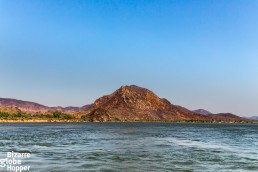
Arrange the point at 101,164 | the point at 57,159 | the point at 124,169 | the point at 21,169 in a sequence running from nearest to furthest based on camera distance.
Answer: the point at 21,169
the point at 124,169
the point at 101,164
the point at 57,159

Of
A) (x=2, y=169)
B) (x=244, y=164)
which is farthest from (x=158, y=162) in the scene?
(x=2, y=169)

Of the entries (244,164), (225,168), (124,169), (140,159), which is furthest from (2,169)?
(244,164)

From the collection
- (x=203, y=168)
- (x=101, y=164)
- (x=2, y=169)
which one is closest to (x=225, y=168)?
(x=203, y=168)

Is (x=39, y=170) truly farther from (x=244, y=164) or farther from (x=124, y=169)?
(x=244, y=164)

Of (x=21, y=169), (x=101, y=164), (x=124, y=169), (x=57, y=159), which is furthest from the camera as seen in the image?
(x=57, y=159)

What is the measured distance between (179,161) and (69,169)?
13.0 meters

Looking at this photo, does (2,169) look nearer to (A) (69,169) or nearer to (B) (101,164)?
(A) (69,169)

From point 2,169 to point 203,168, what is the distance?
18245mm

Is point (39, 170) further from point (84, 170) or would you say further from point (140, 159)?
point (140, 159)

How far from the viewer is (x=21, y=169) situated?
28281 mm

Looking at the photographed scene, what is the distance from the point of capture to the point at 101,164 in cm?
3344

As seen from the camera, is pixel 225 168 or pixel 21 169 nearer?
pixel 21 169

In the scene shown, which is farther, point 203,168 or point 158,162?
point 158,162

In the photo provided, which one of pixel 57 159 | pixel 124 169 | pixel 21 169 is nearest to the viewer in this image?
pixel 21 169
